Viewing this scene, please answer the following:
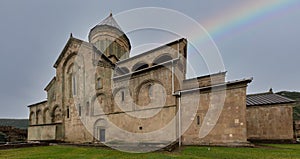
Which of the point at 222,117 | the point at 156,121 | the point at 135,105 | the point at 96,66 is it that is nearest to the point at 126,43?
the point at 96,66

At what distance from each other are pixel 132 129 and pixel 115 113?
301 centimetres

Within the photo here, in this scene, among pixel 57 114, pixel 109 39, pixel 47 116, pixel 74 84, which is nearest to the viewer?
pixel 74 84

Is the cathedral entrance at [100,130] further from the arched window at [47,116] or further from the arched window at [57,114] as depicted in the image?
the arched window at [47,116]

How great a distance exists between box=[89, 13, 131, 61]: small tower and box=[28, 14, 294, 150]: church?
1.02 metres

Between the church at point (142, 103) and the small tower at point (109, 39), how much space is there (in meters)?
1.02

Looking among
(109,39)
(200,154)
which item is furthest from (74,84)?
(200,154)

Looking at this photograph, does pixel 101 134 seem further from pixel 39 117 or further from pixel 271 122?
pixel 271 122

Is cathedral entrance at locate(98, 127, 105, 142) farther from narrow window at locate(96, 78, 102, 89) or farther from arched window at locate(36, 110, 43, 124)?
arched window at locate(36, 110, 43, 124)

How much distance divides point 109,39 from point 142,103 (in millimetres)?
17177

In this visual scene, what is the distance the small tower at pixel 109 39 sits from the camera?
32.2 m

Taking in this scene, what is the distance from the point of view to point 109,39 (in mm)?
32875

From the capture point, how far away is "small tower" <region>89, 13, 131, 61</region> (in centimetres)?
3216

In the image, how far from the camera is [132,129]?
63.0 feet

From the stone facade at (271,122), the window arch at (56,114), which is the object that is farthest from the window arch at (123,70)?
the stone facade at (271,122)
